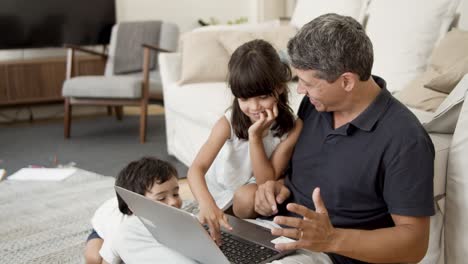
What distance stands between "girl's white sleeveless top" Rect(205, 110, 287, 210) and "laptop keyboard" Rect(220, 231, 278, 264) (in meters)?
0.29

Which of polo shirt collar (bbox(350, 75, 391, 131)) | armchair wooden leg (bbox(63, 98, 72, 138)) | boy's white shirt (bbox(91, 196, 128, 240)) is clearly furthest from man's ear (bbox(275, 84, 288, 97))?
armchair wooden leg (bbox(63, 98, 72, 138))

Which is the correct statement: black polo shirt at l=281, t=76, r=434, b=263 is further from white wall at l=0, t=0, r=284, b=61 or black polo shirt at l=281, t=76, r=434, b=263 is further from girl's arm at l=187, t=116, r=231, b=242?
white wall at l=0, t=0, r=284, b=61

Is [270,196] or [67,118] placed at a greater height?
[270,196]

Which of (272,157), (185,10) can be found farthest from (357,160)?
(185,10)

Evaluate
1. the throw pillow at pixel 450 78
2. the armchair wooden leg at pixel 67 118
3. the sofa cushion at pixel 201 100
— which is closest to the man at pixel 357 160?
the throw pillow at pixel 450 78

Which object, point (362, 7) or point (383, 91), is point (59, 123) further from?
point (383, 91)

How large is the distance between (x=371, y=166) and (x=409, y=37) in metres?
1.53

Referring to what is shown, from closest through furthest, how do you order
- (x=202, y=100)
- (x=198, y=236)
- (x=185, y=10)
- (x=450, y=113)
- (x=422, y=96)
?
(x=198, y=236) < (x=450, y=113) < (x=422, y=96) < (x=202, y=100) < (x=185, y=10)

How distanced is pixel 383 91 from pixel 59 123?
4.09 m

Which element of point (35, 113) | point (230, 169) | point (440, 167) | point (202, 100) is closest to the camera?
point (440, 167)

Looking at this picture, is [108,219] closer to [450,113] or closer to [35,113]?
[450,113]

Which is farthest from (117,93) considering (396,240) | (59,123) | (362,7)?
(396,240)

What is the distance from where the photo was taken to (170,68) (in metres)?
3.50

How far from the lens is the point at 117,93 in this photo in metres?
3.90
